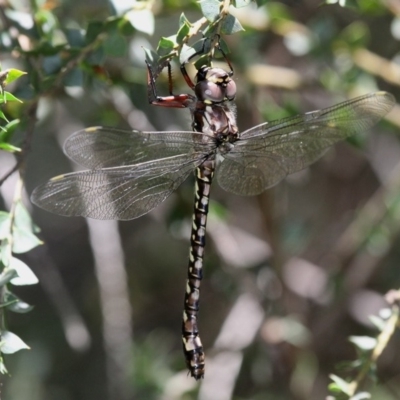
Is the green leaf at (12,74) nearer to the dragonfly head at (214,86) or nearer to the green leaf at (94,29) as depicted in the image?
the green leaf at (94,29)

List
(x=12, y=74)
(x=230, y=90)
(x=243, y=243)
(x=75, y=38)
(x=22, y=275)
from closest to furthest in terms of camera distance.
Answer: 1. (x=12, y=74)
2. (x=22, y=275)
3. (x=75, y=38)
4. (x=230, y=90)
5. (x=243, y=243)

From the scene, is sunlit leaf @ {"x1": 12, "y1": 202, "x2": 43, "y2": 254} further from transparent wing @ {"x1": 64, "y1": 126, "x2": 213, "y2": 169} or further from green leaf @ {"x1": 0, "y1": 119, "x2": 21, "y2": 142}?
transparent wing @ {"x1": 64, "y1": 126, "x2": 213, "y2": 169}

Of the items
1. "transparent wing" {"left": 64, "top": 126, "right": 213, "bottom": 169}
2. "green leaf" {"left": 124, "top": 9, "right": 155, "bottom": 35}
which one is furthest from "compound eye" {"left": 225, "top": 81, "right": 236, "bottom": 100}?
"green leaf" {"left": 124, "top": 9, "right": 155, "bottom": 35}

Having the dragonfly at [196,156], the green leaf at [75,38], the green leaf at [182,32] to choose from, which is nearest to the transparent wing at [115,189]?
the dragonfly at [196,156]

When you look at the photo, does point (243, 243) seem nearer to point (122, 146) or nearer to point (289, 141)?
point (289, 141)

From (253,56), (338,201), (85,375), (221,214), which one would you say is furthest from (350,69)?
(85,375)

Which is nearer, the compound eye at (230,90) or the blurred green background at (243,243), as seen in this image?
the compound eye at (230,90)

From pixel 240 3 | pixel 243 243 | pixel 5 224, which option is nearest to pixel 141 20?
pixel 240 3
